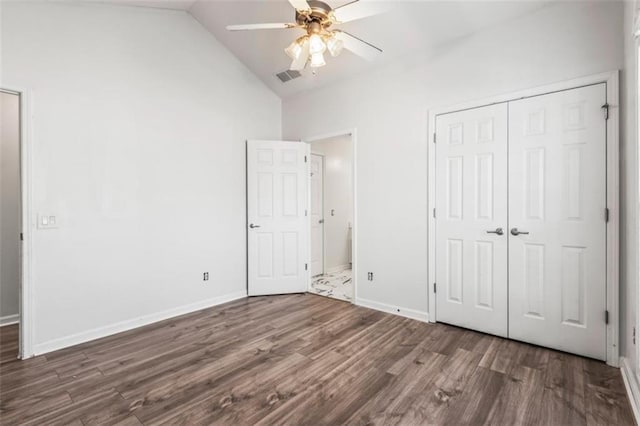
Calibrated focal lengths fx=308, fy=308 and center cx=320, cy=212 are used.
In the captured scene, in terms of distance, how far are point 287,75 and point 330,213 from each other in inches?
101

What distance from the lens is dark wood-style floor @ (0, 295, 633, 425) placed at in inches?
71.6

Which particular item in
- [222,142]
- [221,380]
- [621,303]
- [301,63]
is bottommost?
[221,380]

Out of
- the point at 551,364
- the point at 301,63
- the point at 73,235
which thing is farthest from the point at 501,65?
the point at 73,235

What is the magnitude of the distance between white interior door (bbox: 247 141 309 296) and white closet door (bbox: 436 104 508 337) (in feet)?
6.37

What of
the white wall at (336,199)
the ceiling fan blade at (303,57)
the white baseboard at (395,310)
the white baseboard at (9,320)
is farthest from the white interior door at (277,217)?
the white baseboard at (9,320)

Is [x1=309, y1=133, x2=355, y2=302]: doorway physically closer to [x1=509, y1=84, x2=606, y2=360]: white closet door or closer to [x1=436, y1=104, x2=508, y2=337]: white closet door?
[x1=436, y1=104, x2=508, y2=337]: white closet door

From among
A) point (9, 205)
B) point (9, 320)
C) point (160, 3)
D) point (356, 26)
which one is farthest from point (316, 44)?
point (9, 320)

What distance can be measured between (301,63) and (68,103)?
2171 mm

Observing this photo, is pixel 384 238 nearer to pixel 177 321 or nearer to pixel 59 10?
pixel 177 321

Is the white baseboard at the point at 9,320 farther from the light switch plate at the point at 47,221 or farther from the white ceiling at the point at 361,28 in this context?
the white ceiling at the point at 361,28

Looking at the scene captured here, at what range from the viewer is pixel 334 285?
481 centimetres

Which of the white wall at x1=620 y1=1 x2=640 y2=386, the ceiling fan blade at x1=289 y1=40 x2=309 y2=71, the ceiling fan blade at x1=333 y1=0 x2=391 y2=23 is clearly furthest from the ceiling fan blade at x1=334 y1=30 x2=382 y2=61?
the white wall at x1=620 y1=1 x2=640 y2=386

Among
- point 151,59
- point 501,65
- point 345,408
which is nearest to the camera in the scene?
point 345,408

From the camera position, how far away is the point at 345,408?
187 centimetres
